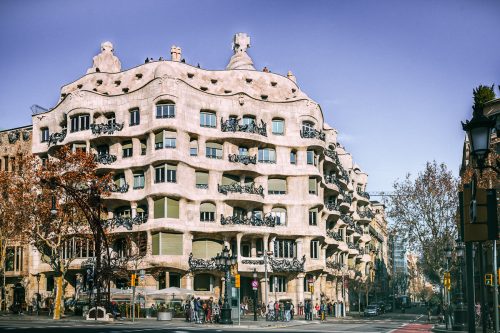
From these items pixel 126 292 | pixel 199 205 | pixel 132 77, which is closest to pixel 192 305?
pixel 126 292

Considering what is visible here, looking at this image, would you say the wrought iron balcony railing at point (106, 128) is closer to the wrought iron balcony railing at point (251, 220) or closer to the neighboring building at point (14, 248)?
the neighboring building at point (14, 248)

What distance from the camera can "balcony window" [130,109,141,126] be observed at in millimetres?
61966

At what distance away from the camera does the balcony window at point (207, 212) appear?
201 ft

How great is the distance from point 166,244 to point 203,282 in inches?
231

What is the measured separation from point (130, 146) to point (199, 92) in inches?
327

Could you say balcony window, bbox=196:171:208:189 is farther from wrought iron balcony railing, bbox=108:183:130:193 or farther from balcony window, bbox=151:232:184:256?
wrought iron balcony railing, bbox=108:183:130:193

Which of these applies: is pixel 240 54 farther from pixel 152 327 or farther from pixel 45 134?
pixel 152 327

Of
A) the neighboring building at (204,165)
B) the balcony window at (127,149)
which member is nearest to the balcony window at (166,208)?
the neighboring building at (204,165)

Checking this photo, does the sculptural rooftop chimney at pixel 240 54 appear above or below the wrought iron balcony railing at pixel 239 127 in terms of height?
above

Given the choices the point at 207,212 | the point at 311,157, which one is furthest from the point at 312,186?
the point at 207,212

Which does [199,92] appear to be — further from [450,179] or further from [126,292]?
[450,179]

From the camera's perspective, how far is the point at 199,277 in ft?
201

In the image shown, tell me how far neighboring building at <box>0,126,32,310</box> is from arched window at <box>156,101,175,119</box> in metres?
17.8

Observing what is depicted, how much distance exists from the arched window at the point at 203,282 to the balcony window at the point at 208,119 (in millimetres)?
14079
